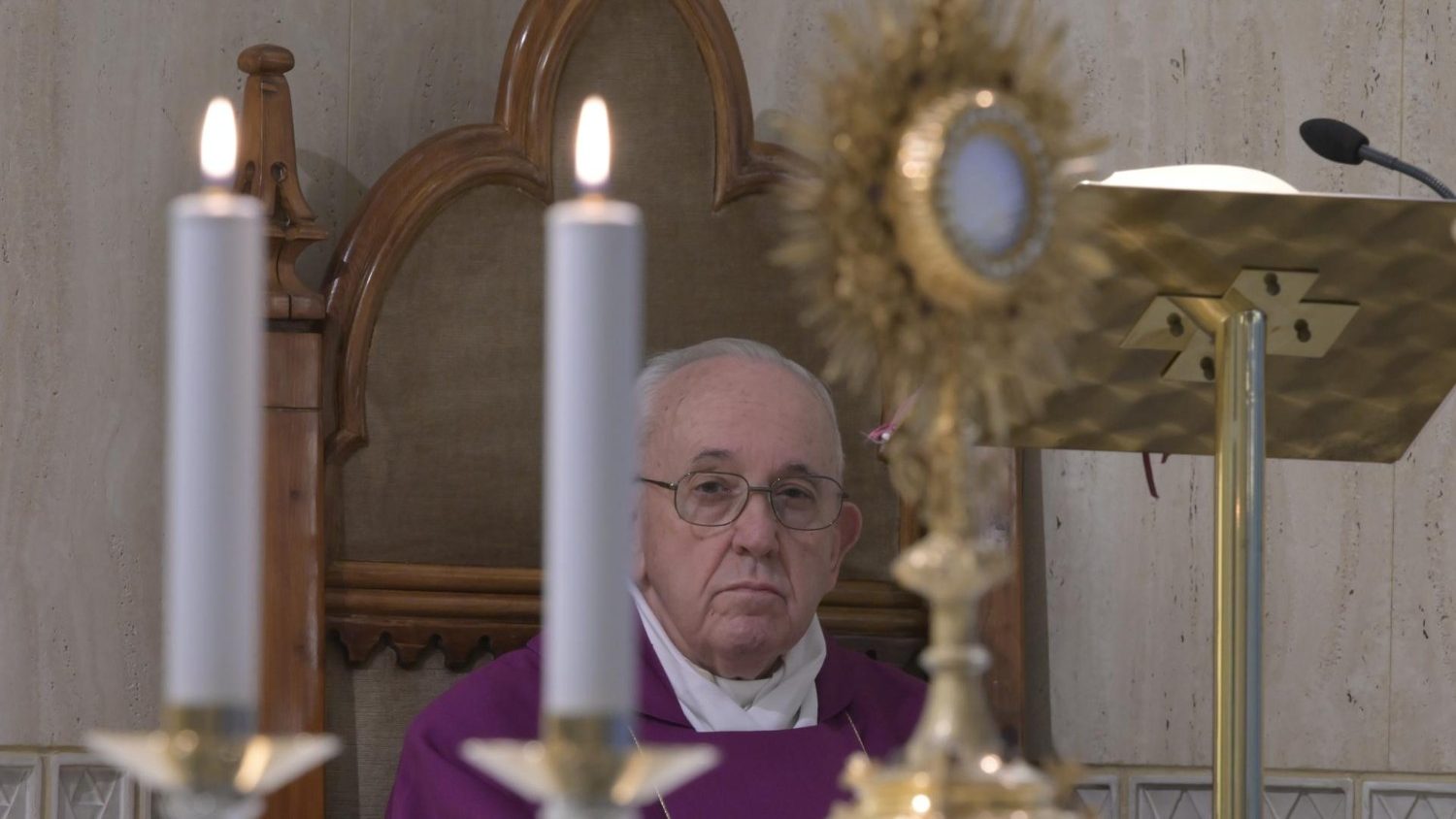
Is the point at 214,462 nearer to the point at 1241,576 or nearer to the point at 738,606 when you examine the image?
the point at 1241,576

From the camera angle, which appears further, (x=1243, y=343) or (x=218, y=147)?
(x=1243, y=343)

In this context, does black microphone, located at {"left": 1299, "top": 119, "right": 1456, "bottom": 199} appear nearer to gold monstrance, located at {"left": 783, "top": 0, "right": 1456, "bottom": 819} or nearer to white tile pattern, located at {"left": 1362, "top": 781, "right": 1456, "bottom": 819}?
gold monstrance, located at {"left": 783, "top": 0, "right": 1456, "bottom": 819}

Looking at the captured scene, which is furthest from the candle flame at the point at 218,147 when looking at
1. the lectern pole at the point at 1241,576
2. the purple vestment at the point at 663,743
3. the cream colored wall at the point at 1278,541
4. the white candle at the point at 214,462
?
the cream colored wall at the point at 1278,541

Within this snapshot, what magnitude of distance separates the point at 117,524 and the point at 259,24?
0.81m

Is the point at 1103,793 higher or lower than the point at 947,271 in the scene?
lower

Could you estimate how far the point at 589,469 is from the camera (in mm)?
767

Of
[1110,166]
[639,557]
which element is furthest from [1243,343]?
[1110,166]

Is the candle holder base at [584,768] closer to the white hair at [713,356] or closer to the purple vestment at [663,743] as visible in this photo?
the purple vestment at [663,743]

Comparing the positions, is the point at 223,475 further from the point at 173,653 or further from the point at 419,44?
the point at 419,44

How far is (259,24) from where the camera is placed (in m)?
3.29

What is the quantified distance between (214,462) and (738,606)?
2224 millimetres

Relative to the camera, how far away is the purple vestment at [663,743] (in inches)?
110

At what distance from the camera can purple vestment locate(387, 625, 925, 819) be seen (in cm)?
280

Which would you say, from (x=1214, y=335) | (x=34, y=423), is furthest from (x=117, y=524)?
(x=1214, y=335)
